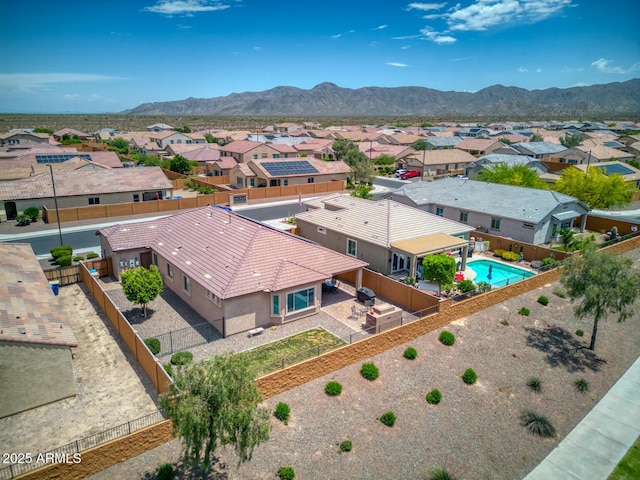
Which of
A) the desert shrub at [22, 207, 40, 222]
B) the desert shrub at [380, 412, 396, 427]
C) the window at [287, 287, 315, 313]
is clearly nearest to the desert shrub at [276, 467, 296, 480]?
the desert shrub at [380, 412, 396, 427]

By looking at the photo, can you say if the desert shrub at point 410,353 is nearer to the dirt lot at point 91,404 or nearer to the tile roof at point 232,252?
the tile roof at point 232,252

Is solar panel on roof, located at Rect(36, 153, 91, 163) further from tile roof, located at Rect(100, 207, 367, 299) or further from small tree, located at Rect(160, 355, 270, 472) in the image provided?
small tree, located at Rect(160, 355, 270, 472)

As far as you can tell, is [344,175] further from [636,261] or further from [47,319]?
[47,319]

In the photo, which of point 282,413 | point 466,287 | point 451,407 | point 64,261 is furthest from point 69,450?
point 466,287

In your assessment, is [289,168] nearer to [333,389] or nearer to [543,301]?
[543,301]

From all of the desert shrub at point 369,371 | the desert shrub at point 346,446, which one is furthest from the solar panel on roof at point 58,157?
the desert shrub at point 346,446

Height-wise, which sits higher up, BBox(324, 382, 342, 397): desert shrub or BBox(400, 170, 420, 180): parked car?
BBox(400, 170, 420, 180): parked car
